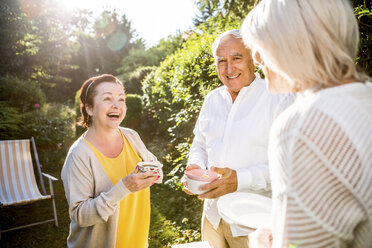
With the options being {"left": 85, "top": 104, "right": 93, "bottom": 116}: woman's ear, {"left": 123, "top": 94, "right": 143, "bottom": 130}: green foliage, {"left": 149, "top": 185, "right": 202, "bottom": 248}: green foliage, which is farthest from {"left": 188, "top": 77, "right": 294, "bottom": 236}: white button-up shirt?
{"left": 123, "top": 94, "right": 143, "bottom": 130}: green foliage

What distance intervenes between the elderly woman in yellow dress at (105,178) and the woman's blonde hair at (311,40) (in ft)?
4.24

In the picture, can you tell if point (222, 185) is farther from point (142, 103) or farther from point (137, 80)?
point (137, 80)

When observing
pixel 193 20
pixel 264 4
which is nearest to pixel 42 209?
pixel 264 4

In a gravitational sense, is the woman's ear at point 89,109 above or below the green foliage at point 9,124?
above

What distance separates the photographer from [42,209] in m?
5.21

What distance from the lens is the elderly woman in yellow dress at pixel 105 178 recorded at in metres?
1.82

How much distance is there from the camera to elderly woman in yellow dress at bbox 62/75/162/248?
1.82m

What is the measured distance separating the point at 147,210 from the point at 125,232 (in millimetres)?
288

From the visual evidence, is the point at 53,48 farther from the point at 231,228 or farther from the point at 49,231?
the point at 231,228

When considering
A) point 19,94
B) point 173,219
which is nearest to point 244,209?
point 173,219

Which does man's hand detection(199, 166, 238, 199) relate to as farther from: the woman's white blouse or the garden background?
the garden background

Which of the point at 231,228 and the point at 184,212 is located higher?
the point at 231,228

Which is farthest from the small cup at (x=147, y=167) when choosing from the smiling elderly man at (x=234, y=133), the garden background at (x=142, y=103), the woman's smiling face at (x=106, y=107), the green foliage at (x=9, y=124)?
the green foliage at (x=9, y=124)

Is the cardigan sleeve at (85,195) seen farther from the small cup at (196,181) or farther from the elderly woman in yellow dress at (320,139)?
the elderly woman in yellow dress at (320,139)
